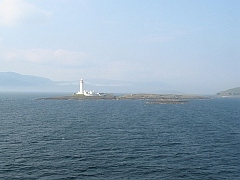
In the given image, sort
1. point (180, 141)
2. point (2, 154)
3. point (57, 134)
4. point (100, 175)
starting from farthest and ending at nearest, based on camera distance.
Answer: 1. point (57, 134)
2. point (180, 141)
3. point (2, 154)
4. point (100, 175)

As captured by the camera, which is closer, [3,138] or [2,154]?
[2,154]

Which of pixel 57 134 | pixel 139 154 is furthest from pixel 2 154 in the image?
pixel 139 154

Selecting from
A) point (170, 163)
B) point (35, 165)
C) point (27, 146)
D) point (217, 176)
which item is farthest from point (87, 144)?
point (217, 176)

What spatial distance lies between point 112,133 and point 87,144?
1302cm

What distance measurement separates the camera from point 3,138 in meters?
61.0

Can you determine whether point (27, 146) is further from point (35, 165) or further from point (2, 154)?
point (35, 165)

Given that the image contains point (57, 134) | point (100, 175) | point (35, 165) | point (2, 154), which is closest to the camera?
point (100, 175)

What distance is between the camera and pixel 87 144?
2195 inches

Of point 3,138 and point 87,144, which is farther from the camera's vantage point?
point 3,138

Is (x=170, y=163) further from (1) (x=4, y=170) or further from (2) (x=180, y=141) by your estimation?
(1) (x=4, y=170)

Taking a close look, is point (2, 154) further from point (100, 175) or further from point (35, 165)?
point (100, 175)

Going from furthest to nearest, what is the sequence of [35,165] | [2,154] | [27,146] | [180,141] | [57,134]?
[57,134], [180,141], [27,146], [2,154], [35,165]

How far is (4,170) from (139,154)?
72.1 ft

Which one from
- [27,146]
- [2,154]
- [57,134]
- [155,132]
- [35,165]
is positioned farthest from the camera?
[155,132]
